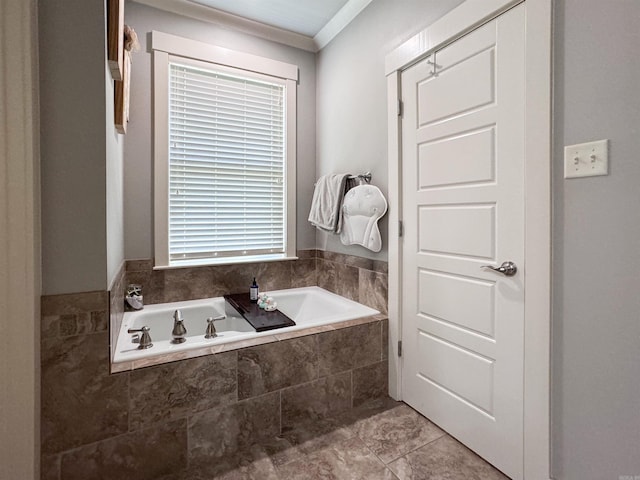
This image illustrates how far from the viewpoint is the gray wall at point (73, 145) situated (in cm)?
122

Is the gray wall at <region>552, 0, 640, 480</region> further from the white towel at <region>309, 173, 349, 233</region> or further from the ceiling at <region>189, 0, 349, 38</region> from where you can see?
the ceiling at <region>189, 0, 349, 38</region>

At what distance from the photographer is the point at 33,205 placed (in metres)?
1.14

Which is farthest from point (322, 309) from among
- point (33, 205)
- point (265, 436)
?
point (33, 205)

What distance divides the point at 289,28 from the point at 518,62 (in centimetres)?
211

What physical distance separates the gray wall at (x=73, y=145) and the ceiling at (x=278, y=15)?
55.7 inches

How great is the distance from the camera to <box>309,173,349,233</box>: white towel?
248 centimetres

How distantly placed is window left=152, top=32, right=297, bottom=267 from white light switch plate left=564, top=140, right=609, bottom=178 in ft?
7.07

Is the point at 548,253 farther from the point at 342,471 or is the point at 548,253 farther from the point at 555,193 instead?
the point at 342,471

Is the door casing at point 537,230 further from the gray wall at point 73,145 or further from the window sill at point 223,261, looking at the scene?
the window sill at point 223,261

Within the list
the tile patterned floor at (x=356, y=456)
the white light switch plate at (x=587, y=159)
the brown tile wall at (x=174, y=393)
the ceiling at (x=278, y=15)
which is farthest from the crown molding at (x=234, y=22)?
the tile patterned floor at (x=356, y=456)

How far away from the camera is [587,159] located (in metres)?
1.12

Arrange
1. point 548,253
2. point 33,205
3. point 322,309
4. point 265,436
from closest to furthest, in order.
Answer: point 33,205, point 548,253, point 265,436, point 322,309

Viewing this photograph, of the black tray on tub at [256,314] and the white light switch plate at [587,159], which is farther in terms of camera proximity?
the black tray on tub at [256,314]

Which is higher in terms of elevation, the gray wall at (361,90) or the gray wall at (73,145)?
the gray wall at (361,90)
